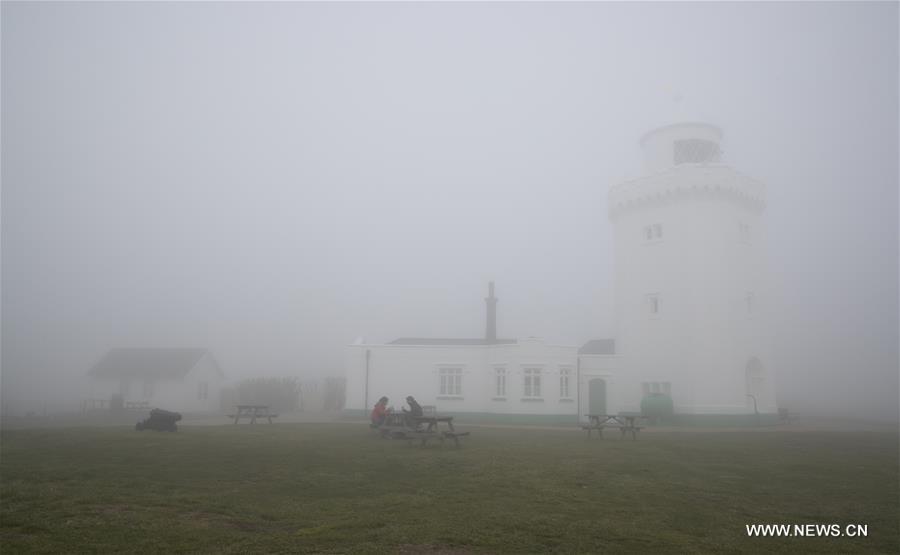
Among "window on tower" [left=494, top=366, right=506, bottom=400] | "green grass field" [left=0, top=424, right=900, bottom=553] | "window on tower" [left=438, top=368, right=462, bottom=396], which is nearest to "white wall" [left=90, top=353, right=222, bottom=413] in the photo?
"window on tower" [left=438, top=368, right=462, bottom=396]

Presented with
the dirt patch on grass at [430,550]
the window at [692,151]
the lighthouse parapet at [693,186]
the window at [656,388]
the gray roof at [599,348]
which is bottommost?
the dirt patch on grass at [430,550]

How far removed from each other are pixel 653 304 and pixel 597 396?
18.6 feet

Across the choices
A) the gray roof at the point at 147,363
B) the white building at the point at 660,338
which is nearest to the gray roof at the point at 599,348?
the white building at the point at 660,338

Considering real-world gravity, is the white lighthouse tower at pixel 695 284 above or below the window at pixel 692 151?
below

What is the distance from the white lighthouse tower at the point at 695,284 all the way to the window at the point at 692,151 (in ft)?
0.18

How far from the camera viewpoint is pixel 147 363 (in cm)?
4675

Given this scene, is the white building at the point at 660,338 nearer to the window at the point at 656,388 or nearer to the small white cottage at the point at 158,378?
the window at the point at 656,388

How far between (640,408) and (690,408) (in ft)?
7.96

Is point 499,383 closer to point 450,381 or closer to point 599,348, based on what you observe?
point 450,381

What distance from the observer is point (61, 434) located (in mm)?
19234

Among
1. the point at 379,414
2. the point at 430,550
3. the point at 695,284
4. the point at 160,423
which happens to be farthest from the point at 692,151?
the point at 430,550

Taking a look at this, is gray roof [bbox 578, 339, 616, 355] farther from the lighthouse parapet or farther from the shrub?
the lighthouse parapet

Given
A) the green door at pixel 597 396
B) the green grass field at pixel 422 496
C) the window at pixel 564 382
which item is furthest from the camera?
the green door at pixel 597 396

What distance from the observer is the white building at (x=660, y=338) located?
3080 cm
